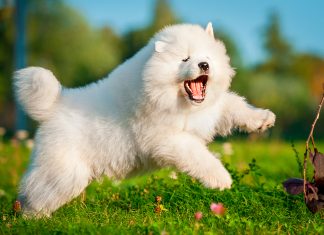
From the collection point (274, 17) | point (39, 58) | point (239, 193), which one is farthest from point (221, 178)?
point (274, 17)

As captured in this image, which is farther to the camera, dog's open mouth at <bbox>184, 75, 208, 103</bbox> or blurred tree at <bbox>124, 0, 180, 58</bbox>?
blurred tree at <bbox>124, 0, 180, 58</bbox>

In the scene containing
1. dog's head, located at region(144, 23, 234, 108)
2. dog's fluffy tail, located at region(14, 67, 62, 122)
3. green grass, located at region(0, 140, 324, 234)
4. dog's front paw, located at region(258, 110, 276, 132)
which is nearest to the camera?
green grass, located at region(0, 140, 324, 234)

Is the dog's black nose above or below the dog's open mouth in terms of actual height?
above

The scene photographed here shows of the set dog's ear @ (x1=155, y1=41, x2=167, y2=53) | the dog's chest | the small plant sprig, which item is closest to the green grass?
the small plant sprig

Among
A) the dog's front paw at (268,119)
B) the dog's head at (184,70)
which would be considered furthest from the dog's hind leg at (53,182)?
the dog's front paw at (268,119)

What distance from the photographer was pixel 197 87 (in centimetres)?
435

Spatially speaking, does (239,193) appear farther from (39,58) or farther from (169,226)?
(39,58)

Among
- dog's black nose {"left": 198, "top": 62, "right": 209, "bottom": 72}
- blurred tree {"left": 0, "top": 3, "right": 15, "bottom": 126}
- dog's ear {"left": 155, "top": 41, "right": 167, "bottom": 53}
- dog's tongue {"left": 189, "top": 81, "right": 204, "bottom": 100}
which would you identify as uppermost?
dog's ear {"left": 155, "top": 41, "right": 167, "bottom": 53}

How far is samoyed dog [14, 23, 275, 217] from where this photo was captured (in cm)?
424

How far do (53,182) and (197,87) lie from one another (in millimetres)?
1356

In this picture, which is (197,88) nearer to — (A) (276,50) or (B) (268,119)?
(B) (268,119)

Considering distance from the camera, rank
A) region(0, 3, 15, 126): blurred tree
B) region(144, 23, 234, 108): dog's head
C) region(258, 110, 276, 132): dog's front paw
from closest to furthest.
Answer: region(144, 23, 234, 108): dog's head < region(258, 110, 276, 132): dog's front paw < region(0, 3, 15, 126): blurred tree

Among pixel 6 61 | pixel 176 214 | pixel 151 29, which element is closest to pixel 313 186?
pixel 176 214

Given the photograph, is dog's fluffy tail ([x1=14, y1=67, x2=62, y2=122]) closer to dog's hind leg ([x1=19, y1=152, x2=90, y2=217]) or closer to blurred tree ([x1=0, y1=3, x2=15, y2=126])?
dog's hind leg ([x1=19, y1=152, x2=90, y2=217])
